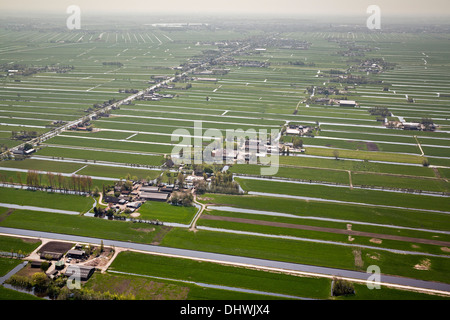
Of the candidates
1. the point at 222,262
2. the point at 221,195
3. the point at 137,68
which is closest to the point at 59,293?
the point at 222,262

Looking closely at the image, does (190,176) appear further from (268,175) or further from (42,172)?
(42,172)

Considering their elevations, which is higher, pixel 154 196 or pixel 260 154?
pixel 260 154

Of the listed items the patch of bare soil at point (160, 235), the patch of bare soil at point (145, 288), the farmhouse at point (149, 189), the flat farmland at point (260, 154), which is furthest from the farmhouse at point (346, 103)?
the patch of bare soil at point (145, 288)

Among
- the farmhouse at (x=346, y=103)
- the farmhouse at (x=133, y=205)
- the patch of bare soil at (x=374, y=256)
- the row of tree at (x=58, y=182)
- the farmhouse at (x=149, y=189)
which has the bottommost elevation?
the patch of bare soil at (x=374, y=256)

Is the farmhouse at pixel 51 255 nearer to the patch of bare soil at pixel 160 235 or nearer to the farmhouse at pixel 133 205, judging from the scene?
the patch of bare soil at pixel 160 235

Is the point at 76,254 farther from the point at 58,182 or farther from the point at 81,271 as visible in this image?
the point at 58,182

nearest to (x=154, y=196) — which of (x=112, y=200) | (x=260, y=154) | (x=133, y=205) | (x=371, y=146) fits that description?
(x=133, y=205)

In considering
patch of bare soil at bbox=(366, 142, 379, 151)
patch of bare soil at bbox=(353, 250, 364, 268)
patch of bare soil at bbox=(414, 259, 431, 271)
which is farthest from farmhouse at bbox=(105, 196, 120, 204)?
patch of bare soil at bbox=(366, 142, 379, 151)
